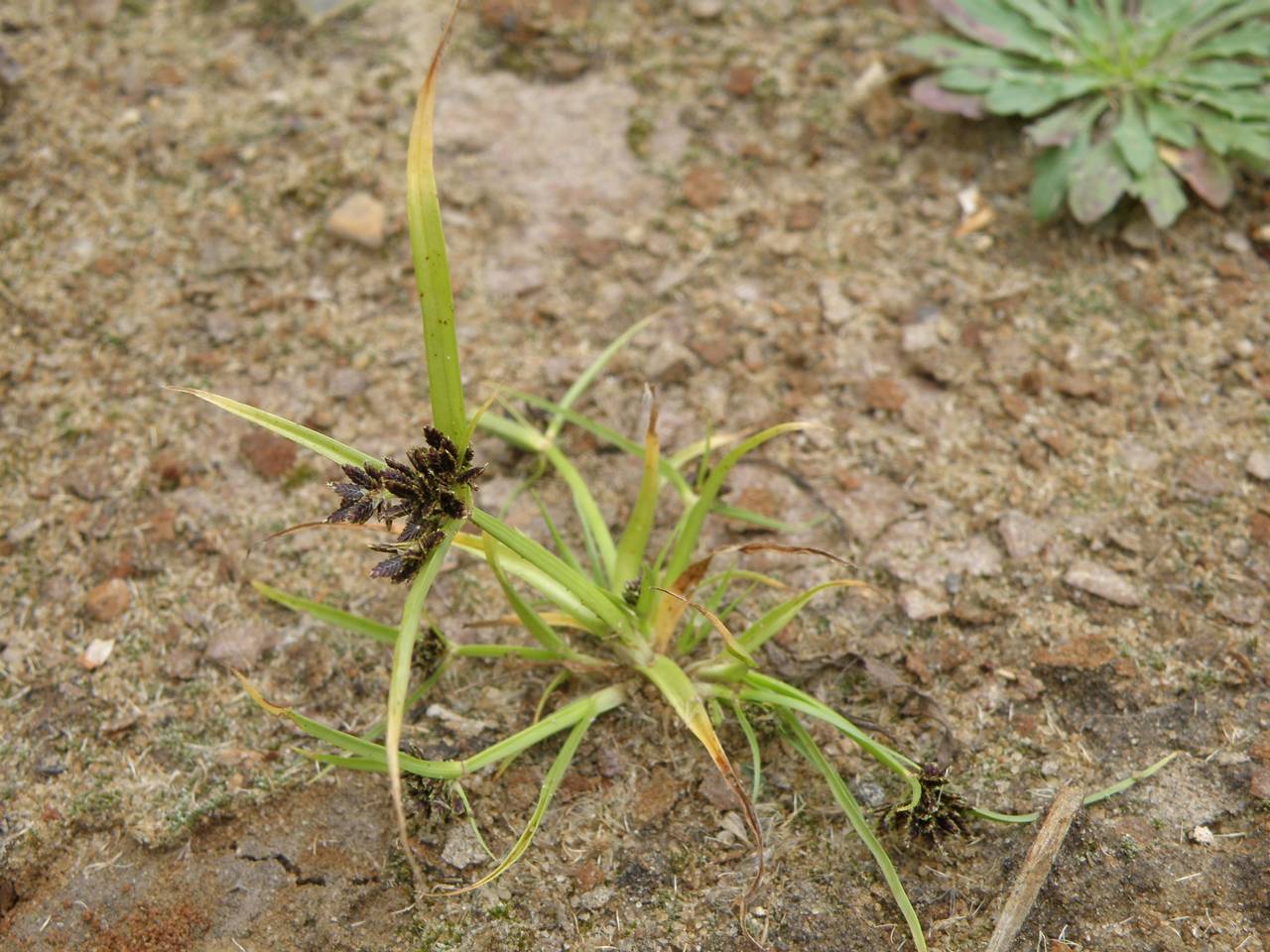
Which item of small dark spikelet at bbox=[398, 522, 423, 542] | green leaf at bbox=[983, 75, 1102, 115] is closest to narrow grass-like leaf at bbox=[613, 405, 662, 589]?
small dark spikelet at bbox=[398, 522, 423, 542]

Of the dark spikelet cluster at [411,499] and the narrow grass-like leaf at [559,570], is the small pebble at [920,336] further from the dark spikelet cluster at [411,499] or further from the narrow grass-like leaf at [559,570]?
the dark spikelet cluster at [411,499]

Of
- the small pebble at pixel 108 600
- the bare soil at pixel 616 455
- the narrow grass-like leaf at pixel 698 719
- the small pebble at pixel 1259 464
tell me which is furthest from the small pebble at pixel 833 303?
the small pebble at pixel 108 600

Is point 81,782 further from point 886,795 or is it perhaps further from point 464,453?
point 886,795

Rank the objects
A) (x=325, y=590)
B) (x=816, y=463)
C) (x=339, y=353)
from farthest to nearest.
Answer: (x=339, y=353) < (x=816, y=463) < (x=325, y=590)

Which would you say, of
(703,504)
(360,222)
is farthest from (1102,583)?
(360,222)

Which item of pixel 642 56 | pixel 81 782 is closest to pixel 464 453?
pixel 81 782
